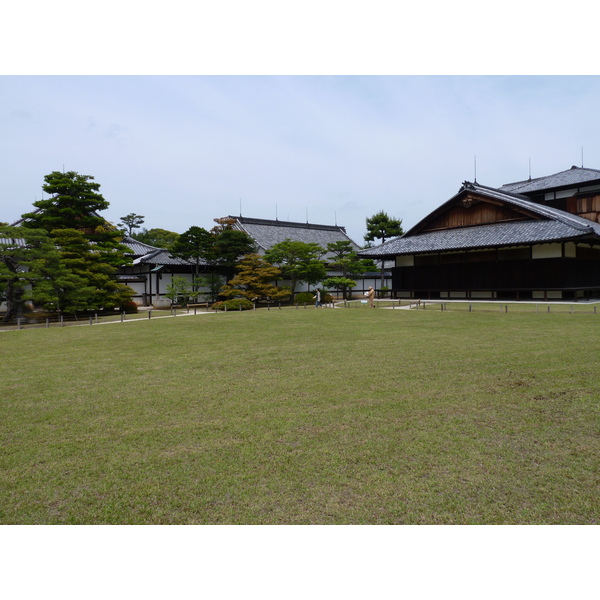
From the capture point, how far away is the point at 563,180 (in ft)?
91.1

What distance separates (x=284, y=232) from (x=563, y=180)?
21.9m

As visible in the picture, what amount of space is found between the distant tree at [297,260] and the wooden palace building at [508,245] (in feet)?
14.1

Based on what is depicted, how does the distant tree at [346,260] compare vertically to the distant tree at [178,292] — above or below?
above

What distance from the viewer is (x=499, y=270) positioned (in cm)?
2427

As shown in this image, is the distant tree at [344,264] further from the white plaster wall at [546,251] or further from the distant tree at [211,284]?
the white plaster wall at [546,251]

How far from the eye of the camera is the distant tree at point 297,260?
27875 mm

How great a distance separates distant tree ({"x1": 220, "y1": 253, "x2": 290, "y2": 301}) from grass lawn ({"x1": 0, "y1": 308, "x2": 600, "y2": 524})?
1789 centimetres

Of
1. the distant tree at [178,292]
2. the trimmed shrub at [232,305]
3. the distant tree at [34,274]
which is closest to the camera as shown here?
the distant tree at [34,274]

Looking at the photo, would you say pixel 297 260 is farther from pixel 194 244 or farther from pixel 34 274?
pixel 34 274

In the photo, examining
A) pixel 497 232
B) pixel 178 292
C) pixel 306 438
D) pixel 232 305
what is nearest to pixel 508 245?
pixel 497 232

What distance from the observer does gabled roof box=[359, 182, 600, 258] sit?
21078mm

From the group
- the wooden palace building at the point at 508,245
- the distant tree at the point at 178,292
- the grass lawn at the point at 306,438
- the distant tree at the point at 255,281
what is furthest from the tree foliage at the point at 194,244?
the grass lawn at the point at 306,438

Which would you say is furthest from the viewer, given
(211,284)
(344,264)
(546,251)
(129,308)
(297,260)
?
(344,264)

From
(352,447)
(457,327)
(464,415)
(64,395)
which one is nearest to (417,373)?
(464,415)
